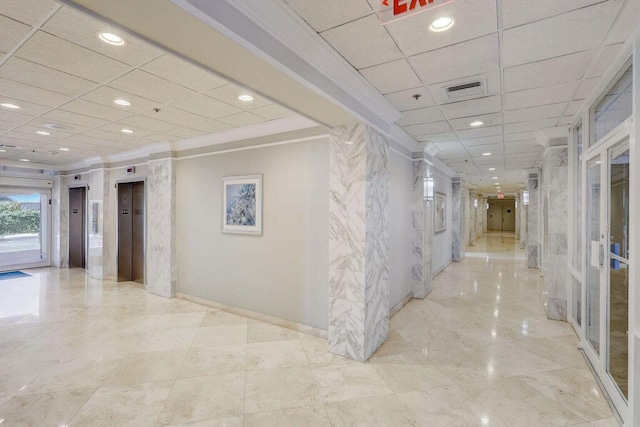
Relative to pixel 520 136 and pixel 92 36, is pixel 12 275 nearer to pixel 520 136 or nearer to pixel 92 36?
pixel 92 36

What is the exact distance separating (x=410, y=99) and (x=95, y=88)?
12.1ft

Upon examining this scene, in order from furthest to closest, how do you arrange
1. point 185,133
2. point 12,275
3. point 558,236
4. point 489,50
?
1. point 12,275
2. point 185,133
3. point 558,236
4. point 489,50

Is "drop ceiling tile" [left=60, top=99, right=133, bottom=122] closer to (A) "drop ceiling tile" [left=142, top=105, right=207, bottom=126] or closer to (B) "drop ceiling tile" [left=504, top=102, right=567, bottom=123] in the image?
(A) "drop ceiling tile" [left=142, top=105, right=207, bottom=126]

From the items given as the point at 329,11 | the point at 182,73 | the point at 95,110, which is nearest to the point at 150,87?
the point at 182,73

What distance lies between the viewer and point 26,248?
32.3ft

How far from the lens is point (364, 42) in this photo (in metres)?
2.47

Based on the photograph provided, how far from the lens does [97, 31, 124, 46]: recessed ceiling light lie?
2352mm

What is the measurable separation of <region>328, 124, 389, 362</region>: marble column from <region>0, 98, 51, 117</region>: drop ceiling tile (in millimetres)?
3950

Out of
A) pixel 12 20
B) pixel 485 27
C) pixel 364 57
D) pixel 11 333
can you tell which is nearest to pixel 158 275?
pixel 11 333

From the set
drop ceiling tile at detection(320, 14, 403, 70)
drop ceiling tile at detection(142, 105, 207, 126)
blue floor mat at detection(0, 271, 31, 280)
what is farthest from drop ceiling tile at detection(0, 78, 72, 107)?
blue floor mat at detection(0, 271, 31, 280)

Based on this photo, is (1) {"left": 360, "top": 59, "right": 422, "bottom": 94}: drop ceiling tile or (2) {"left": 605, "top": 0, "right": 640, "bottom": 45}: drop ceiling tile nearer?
(2) {"left": 605, "top": 0, "right": 640, "bottom": 45}: drop ceiling tile

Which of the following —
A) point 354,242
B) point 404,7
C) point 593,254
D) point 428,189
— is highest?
point 404,7

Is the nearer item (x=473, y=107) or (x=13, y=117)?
(x=473, y=107)

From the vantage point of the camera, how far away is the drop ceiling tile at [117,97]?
3.48 meters
